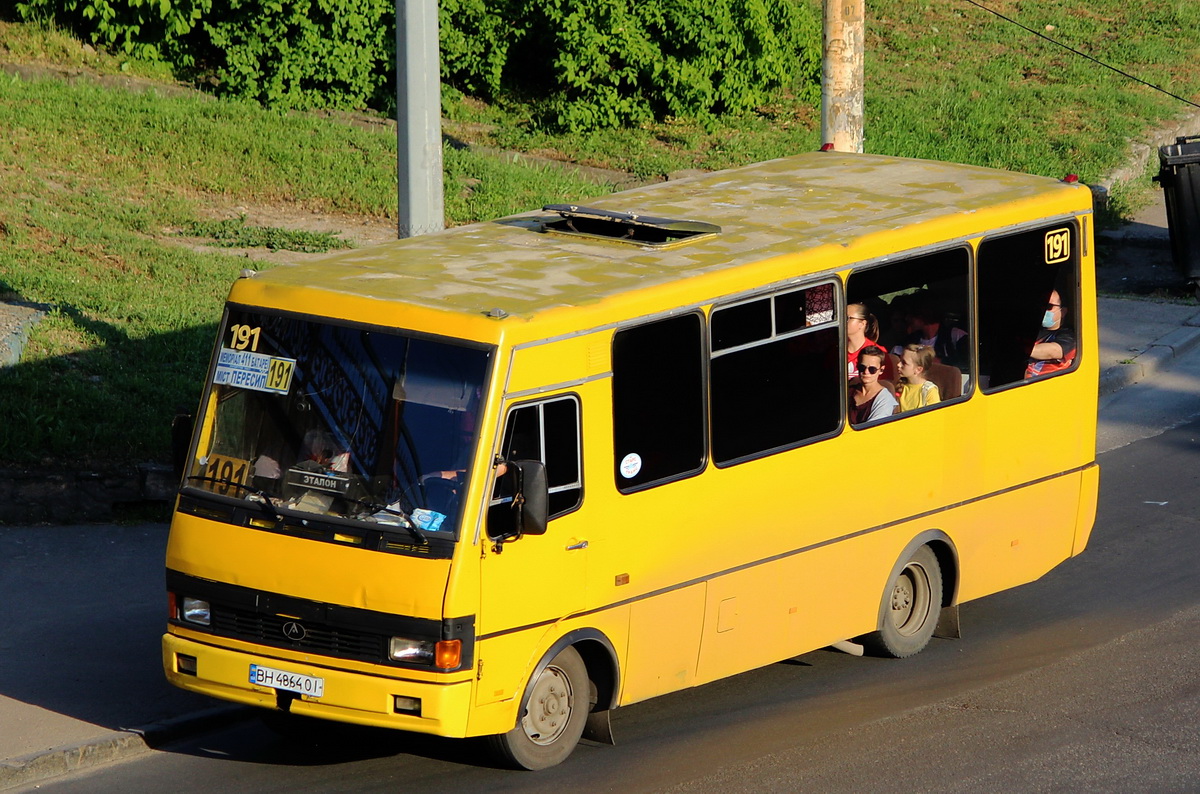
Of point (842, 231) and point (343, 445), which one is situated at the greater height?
point (842, 231)

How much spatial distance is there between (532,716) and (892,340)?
3.29 m

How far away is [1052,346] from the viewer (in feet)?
35.6

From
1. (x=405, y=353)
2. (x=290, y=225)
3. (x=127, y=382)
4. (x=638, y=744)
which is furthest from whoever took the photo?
(x=290, y=225)

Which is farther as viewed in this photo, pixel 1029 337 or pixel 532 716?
pixel 1029 337

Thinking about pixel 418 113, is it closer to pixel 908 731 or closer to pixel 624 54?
pixel 908 731

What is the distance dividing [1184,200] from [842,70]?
5.57 metres

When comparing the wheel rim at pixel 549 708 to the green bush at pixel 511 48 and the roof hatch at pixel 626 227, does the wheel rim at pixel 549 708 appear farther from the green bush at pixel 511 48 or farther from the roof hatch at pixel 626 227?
the green bush at pixel 511 48

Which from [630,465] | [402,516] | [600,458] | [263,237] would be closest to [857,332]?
[630,465]

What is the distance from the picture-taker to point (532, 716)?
27.1 ft

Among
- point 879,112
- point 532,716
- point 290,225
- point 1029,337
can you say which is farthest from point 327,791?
point 879,112

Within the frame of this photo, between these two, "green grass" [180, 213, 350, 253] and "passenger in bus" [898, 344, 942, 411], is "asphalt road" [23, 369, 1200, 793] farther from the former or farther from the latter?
"green grass" [180, 213, 350, 253]

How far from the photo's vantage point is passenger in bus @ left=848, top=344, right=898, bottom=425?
9.70 meters

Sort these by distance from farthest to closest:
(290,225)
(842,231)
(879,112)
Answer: (879,112) → (290,225) → (842,231)

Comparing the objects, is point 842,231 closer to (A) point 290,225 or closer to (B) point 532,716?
(B) point 532,716
